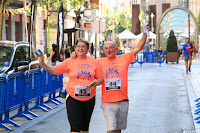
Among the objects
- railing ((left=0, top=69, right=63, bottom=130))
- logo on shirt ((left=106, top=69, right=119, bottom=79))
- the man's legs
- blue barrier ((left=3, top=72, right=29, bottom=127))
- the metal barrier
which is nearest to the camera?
the man's legs

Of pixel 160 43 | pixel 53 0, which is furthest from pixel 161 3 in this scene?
pixel 53 0

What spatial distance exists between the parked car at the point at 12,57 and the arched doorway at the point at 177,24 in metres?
31.1

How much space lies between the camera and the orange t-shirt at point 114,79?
616 cm

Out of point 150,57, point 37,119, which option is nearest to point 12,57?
point 37,119

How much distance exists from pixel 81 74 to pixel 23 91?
409cm

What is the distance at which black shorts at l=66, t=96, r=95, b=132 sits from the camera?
5.97 metres

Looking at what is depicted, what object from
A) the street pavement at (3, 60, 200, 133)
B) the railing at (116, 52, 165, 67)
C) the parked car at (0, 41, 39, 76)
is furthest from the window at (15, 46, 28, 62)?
the railing at (116, 52, 165, 67)

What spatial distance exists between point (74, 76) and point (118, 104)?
2.25 ft

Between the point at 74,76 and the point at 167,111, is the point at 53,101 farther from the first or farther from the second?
the point at 74,76

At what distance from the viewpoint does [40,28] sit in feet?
136

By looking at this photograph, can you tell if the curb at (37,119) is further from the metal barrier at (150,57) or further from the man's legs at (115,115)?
the metal barrier at (150,57)

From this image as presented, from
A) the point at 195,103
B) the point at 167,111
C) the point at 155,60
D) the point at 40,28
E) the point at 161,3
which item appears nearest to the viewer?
the point at 167,111

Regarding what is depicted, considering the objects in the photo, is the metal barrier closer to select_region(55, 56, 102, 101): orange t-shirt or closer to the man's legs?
the man's legs

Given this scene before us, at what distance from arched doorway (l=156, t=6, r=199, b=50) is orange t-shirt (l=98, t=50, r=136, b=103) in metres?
38.1
